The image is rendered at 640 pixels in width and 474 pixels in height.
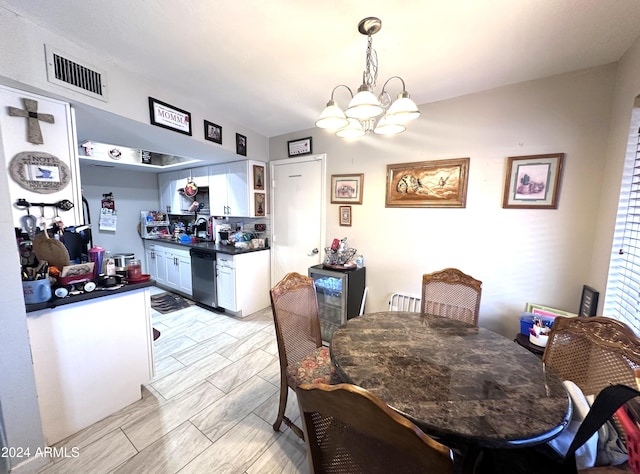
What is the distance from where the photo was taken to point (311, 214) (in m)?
3.18

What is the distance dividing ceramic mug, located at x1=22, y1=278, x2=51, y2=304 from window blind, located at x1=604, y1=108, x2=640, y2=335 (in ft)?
10.9

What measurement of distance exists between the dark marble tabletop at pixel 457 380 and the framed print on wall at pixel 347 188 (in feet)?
5.31

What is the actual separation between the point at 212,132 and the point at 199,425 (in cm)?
268

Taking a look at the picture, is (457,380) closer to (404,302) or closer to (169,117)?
(404,302)

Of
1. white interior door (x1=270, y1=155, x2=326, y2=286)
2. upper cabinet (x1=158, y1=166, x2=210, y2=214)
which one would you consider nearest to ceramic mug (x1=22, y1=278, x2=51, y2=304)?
white interior door (x1=270, y1=155, x2=326, y2=286)

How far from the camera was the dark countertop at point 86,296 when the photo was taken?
1.38 m

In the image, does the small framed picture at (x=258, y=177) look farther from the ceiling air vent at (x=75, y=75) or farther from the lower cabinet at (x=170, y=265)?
the ceiling air vent at (x=75, y=75)

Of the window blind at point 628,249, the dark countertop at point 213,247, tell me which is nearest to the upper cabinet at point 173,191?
the dark countertop at point 213,247

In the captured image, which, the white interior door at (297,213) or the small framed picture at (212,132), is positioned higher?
the small framed picture at (212,132)

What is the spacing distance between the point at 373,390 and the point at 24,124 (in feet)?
8.50

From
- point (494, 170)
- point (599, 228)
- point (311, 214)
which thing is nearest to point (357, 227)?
point (311, 214)

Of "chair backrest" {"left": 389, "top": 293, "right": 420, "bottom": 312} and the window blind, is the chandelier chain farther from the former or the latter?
"chair backrest" {"left": 389, "top": 293, "right": 420, "bottom": 312}

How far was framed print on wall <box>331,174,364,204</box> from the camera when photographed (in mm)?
2783

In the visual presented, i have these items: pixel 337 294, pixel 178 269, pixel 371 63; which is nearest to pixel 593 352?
pixel 337 294
